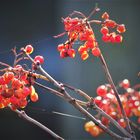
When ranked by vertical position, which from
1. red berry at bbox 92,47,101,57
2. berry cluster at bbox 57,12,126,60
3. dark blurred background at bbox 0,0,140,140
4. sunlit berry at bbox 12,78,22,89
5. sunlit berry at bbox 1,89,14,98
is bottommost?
sunlit berry at bbox 1,89,14,98

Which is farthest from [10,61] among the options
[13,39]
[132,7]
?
[132,7]

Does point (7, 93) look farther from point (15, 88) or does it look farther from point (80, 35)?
point (80, 35)

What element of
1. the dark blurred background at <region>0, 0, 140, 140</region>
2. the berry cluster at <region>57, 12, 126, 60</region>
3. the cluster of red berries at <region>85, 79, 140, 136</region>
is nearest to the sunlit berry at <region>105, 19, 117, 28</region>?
the berry cluster at <region>57, 12, 126, 60</region>

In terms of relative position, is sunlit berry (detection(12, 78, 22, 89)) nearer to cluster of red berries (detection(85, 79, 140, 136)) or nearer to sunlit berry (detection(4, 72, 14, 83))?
sunlit berry (detection(4, 72, 14, 83))

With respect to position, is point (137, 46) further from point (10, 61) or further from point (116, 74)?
point (10, 61)

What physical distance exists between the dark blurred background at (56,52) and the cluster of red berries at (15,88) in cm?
168

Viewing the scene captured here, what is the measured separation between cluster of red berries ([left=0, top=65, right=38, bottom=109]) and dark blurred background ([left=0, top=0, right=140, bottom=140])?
1.68 metres

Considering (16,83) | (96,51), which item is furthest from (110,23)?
(16,83)

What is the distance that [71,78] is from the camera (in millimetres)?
2613

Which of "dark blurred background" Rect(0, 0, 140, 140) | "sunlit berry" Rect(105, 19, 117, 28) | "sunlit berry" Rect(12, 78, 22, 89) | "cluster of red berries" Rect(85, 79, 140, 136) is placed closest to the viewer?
"sunlit berry" Rect(12, 78, 22, 89)

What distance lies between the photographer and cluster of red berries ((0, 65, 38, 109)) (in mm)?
796

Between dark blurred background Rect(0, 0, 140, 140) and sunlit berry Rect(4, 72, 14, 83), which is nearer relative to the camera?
sunlit berry Rect(4, 72, 14, 83)

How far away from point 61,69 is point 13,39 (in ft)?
1.12

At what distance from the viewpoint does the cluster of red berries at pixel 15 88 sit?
0.80 metres
